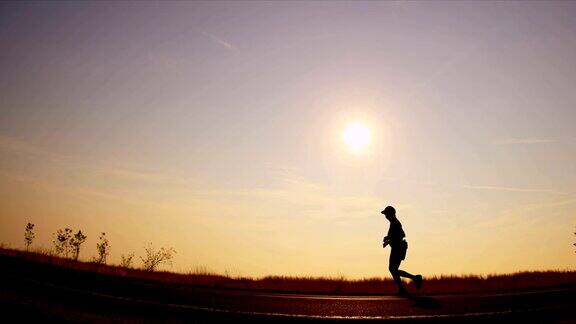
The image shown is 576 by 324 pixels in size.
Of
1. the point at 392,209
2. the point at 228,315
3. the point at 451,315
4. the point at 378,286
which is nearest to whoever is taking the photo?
the point at 228,315

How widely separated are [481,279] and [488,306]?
901cm

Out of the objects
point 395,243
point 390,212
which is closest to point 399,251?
point 395,243

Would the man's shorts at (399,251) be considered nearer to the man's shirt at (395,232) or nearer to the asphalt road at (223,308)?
the man's shirt at (395,232)

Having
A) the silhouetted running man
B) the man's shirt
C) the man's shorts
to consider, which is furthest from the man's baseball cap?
the man's shorts

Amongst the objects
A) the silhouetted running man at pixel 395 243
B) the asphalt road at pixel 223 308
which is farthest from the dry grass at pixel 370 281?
the asphalt road at pixel 223 308

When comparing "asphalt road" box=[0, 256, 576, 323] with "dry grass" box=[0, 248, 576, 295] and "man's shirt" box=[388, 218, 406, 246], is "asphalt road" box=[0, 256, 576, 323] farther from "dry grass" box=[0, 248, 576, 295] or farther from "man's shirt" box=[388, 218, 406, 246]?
"dry grass" box=[0, 248, 576, 295]

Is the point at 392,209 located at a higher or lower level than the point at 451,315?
higher

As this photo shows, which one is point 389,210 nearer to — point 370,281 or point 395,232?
point 395,232

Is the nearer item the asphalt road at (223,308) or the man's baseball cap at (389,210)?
the asphalt road at (223,308)

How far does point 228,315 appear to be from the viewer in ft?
16.2

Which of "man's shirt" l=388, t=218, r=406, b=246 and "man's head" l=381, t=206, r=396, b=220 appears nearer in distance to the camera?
"man's shirt" l=388, t=218, r=406, b=246

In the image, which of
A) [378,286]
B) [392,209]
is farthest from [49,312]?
[378,286]

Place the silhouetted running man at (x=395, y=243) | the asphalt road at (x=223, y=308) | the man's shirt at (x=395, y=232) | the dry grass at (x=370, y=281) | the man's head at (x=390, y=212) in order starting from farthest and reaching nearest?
the dry grass at (x=370, y=281) < the man's head at (x=390, y=212) < the man's shirt at (x=395, y=232) < the silhouetted running man at (x=395, y=243) < the asphalt road at (x=223, y=308)

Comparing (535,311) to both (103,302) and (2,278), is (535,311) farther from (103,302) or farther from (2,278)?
(2,278)
